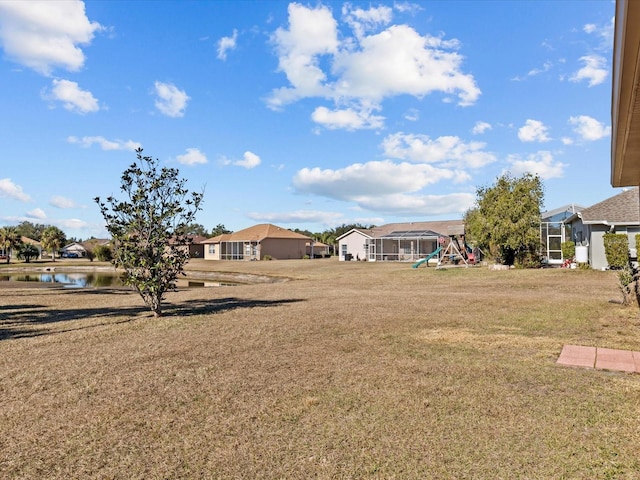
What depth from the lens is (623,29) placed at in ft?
10.8

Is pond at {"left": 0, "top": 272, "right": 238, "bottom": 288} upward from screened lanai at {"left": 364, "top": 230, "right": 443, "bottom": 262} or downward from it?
downward

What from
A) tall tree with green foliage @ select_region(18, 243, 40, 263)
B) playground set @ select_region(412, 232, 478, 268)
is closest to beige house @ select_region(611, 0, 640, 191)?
playground set @ select_region(412, 232, 478, 268)

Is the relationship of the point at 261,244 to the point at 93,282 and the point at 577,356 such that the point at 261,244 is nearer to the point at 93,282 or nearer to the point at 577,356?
the point at 93,282

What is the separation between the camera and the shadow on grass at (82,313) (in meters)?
9.37

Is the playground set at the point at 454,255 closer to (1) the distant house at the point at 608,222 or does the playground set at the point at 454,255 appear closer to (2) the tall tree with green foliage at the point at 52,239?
(1) the distant house at the point at 608,222

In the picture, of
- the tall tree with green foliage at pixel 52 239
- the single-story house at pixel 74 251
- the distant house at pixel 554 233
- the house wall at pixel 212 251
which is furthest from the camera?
the single-story house at pixel 74 251

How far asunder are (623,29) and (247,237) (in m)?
54.8

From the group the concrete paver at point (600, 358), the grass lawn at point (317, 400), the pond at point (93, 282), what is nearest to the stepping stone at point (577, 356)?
the concrete paver at point (600, 358)

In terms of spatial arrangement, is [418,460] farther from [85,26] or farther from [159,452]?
[85,26]

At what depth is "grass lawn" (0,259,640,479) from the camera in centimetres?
336

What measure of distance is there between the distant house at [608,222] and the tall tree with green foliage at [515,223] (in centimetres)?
298

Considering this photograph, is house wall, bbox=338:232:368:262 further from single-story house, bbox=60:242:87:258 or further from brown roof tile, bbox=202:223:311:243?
single-story house, bbox=60:242:87:258

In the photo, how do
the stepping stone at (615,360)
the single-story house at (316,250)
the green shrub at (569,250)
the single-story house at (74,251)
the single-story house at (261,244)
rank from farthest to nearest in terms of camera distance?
the single-story house at (74,251)
the single-story house at (316,250)
the single-story house at (261,244)
the green shrub at (569,250)
the stepping stone at (615,360)

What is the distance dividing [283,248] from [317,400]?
52.5 m
